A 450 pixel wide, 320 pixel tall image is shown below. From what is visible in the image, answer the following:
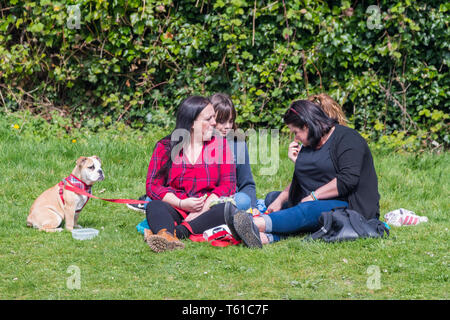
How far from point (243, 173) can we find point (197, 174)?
821mm

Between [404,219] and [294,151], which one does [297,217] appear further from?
[404,219]

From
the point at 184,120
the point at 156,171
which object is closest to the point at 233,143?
the point at 184,120

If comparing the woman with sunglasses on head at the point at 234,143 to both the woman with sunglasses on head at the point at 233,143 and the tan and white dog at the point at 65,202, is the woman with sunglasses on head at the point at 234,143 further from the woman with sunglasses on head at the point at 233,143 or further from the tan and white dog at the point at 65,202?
the tan and white dog at the point at 65,202

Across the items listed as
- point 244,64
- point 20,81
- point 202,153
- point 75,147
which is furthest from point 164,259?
point 20,81

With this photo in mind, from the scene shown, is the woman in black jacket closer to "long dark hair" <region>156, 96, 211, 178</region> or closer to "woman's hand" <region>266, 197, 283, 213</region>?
"woman's hand" <region>266, 197, 283, 213</region>

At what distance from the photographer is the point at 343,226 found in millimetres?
4645

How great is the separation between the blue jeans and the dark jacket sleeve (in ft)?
2.85

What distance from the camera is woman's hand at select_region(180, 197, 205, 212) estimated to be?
493 cm

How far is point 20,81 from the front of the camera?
9.68 metres

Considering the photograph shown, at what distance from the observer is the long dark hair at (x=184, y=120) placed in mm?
4984

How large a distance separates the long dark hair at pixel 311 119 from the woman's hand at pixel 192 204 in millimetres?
1007

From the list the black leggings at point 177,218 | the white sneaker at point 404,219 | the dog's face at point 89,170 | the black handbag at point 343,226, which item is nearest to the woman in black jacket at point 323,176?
the black handbag at point 343,226
